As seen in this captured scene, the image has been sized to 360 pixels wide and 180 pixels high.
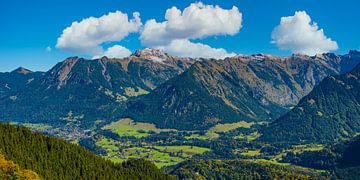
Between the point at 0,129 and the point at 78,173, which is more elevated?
the point at 0,129

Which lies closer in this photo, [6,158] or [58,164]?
[6,158]

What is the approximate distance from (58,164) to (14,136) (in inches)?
856

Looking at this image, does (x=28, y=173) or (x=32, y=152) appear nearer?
(x=28, y=173)

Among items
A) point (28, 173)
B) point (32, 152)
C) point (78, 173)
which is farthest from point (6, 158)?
point (78, 173)

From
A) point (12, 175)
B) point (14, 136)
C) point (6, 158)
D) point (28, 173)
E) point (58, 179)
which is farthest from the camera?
point (14, 136)

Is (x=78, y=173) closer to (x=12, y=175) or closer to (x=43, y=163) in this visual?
(x=43, y=163)

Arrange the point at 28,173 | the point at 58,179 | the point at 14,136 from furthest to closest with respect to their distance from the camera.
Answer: the point at 14,136 → the point at 58,179 → the point at 28,173

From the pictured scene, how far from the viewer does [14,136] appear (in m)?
193

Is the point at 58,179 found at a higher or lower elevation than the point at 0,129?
lower

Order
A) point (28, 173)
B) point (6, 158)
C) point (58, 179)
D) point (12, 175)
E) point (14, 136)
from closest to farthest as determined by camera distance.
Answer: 1. point (12, 175)
2. point (28, 173)
3. point (6, 158)
4. point (58, 179)
5. point (14, 136)

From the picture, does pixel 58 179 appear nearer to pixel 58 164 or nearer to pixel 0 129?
pixel 58 164

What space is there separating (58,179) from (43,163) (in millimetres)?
10254

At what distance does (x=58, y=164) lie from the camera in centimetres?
19425

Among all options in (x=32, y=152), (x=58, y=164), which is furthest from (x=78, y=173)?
(x=32, y=152)
